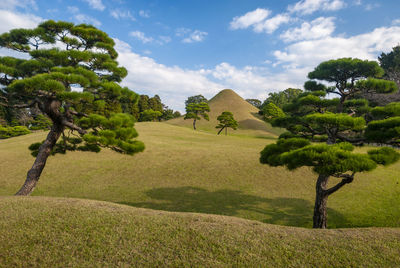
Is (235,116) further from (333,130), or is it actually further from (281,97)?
(333,130)

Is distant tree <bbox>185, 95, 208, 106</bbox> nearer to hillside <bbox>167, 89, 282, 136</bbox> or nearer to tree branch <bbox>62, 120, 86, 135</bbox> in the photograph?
hillside <bbox>167, 89, 282, 136</bbox>

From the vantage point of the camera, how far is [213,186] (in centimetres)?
1181

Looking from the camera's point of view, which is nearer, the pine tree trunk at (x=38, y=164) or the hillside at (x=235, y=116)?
the pine tree trunk at (x=38, y=164)

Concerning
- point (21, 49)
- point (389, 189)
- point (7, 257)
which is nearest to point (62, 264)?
point (7, 257)

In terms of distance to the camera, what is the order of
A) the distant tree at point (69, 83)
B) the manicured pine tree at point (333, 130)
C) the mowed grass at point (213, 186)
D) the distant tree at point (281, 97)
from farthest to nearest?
the distant tree at point (281, 97) < the mowed grass at point (213, 186) < the distant tree at point (69, 83) < the manicured pine tree at point (333, 130)

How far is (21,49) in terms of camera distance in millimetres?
8195

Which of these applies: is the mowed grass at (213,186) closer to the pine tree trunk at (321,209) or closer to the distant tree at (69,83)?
the pine tree trunk at (321,209)

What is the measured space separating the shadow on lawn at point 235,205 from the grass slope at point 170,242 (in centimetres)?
425

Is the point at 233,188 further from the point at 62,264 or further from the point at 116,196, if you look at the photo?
the point at 62,264

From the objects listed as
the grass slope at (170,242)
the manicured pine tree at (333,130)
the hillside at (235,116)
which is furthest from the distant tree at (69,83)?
the hillside at (235,116)

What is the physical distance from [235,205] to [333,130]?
5.20 meters

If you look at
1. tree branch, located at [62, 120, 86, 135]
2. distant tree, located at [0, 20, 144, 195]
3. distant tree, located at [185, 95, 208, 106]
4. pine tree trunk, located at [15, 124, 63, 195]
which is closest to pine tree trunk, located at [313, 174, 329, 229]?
distant tree, located at [0, 20, 144, 195]

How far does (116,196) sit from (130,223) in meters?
6.81

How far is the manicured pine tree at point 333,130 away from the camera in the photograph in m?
5.45
